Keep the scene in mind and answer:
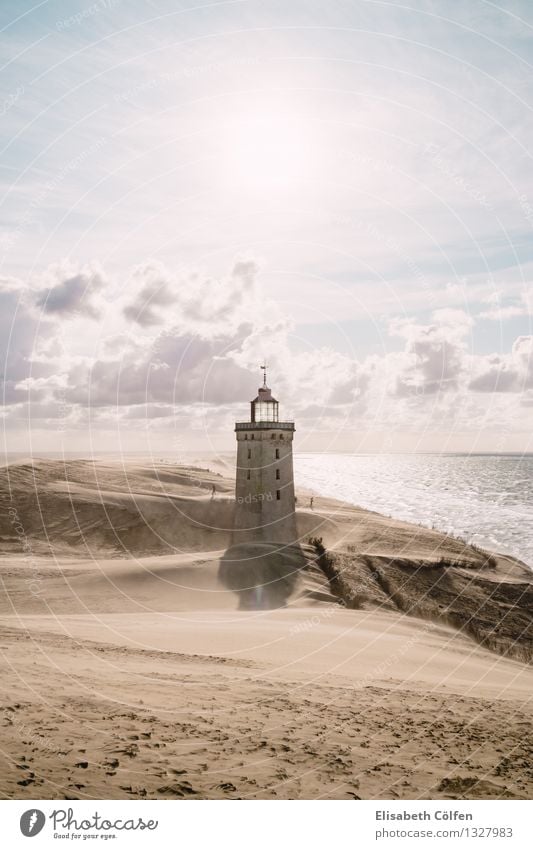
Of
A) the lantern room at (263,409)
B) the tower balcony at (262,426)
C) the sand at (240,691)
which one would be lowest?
the sand at (240,691)

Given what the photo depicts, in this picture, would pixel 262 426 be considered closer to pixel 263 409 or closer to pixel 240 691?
pixel 263 409

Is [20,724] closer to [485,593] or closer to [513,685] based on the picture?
[513,685]

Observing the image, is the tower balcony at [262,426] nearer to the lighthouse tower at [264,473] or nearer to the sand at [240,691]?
the lighthouse tower at [264,473]

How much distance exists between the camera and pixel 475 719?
13.5 m

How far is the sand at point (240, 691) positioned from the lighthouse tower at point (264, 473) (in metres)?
5.75

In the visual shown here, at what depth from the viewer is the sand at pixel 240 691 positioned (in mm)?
9797

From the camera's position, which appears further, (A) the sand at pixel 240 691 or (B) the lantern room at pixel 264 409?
(B) the lantern room at pixel 264 409

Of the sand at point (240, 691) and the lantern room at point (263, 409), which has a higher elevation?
the lantern room at point (263, 409)

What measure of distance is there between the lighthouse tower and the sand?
5754 mm

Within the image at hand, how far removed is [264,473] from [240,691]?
25.4 meters

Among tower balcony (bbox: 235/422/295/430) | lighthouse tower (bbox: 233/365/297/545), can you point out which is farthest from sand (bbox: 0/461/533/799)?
tower balcony (bbox: 235/422/295/430)

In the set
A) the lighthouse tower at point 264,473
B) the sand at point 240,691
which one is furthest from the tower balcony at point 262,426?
the sand at point 240,691

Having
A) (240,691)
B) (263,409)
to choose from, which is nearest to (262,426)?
(263,409)

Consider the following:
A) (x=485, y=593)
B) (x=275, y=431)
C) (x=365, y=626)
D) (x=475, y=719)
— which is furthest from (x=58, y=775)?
(x=275, y=431)
